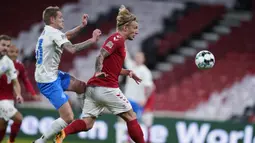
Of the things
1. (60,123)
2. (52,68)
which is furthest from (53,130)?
(52,68)

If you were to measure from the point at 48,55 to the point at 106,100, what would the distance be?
97 centimetres

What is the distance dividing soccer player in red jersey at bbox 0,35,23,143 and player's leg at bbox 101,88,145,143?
1916mm

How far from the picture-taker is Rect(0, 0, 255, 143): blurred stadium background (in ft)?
58.4

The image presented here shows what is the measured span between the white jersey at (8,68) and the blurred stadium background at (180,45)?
611 centimetres

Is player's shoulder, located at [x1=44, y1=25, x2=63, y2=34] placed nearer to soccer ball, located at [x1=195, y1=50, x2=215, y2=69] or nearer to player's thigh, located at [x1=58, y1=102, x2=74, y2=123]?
player's thigh, located at [x1=58, y1=102, x2=74, y2=123]

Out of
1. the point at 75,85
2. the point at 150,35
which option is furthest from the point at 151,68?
the point at 75,85

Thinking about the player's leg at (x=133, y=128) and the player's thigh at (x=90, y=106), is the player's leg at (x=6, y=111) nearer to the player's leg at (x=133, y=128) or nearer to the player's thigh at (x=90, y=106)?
the player's thigh at (x=90, y=106)

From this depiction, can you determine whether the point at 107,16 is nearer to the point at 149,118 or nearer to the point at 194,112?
the point at 194,112

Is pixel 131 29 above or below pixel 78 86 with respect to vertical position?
above

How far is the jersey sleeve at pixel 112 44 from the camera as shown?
8.91 metres

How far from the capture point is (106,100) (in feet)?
30.1

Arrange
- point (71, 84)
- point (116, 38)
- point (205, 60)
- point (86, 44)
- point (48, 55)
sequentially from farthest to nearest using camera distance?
1. point (205, 60)
2. point (71, 84)
3. point (48, 55)
4. point (116, 38)
5. point (86, 44)

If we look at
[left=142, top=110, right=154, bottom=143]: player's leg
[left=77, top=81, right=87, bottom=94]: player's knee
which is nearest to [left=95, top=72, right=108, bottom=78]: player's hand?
[left=77, top=81, right=87, bottom=94]: player's knee

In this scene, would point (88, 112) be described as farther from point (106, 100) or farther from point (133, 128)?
point (133, 128)
